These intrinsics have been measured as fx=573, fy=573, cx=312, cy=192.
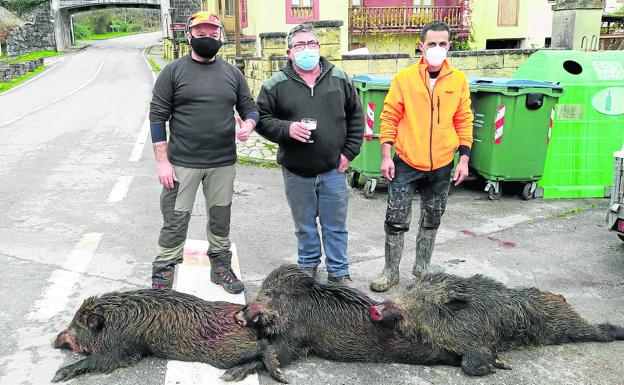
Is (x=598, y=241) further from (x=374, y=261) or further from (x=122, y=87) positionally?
(x=122, y=87)

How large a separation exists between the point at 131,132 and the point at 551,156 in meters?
9.02

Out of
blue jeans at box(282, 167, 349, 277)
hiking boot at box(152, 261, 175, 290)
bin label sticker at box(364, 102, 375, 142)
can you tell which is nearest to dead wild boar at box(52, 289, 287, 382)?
hiking boot at box(152, 261, 175, 290)

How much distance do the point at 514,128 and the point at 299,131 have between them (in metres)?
4.14

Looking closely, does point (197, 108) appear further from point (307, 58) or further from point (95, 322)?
point (95, 322)

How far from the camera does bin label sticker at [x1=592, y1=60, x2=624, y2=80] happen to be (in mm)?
7371

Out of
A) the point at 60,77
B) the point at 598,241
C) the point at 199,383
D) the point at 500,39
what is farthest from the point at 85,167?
the point at 60,77

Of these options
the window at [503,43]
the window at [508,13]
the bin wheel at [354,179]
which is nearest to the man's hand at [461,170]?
the bin wheel at [354,179]

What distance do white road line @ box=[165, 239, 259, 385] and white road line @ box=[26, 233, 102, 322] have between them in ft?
2.85

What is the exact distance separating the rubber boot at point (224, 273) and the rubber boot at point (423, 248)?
1.49 m

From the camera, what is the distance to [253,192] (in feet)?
26.2

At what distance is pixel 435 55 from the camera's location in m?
4.36

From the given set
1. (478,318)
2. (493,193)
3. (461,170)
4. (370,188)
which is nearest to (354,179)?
(370,188)

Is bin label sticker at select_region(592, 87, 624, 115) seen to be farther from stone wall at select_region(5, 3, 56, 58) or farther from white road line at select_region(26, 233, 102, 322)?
stone wall at select_region(5, 3, 56, 58)

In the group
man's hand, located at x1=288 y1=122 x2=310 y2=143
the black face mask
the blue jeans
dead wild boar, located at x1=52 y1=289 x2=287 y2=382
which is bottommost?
dead wild boar, located at x1=52 y1=289 x2=287 y2=382
